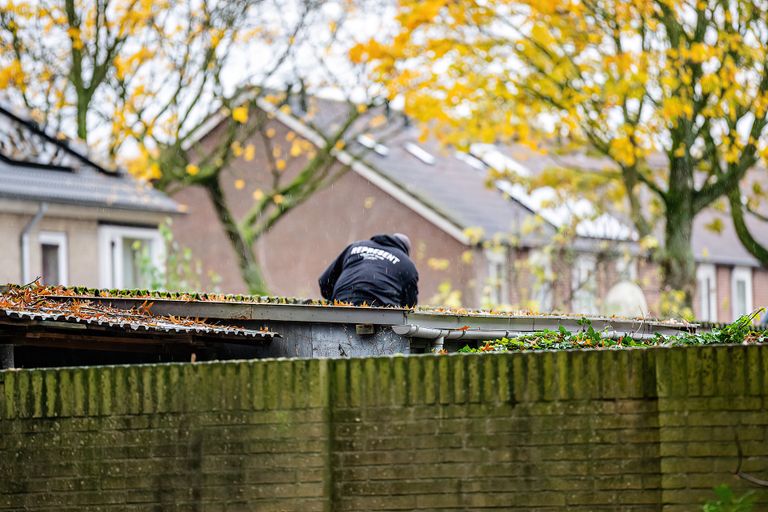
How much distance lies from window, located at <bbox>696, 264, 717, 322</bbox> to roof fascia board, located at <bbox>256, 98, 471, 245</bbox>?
393 inches

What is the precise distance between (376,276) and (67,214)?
15023 mm

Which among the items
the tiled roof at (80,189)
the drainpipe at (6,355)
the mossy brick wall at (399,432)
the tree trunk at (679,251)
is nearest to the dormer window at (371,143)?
the tiled roof at (80,189)

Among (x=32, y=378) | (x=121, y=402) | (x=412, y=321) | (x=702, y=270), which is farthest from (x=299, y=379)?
(x=702, y=270)

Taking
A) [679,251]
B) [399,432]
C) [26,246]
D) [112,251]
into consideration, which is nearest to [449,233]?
[679,251]

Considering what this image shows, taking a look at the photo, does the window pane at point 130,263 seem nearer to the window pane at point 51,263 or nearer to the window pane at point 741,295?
the window pane at point 51,263

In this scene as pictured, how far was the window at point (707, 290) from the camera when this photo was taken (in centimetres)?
4047

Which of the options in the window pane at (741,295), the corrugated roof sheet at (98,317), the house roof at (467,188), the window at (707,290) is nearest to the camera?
the corrugated roof sheet at (98,317)

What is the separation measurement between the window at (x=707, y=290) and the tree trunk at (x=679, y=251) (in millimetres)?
14621

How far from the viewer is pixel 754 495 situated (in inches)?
255

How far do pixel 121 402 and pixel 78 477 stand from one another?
1.50ft

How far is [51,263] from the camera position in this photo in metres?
26.2

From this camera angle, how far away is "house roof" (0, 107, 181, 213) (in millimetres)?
25703

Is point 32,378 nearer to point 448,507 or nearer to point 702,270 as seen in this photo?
point 448,507

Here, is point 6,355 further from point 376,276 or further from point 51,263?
point 51,263
